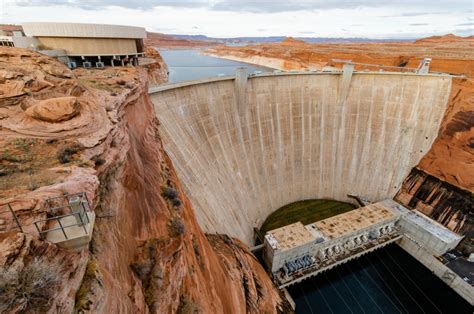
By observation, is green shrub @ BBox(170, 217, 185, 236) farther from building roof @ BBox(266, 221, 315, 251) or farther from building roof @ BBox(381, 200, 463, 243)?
building roof @ BBox(381, 200, 463, 243)

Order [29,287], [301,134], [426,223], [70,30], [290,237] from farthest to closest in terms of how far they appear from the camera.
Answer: [301,134] < [426,223] < [290,237] < [70,30] < [29,287]

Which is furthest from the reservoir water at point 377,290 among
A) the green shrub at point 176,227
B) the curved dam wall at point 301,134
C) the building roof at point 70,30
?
the building roof at point 70,30

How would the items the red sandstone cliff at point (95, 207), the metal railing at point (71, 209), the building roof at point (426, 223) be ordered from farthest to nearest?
the building roof at point (426, 223) → the metal railing at point (71, 209) → the red sandstone cliff at point (95, 207)

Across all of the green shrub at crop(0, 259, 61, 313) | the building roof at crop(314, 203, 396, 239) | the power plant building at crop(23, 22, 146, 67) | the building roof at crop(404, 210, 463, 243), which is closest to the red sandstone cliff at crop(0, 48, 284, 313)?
the green shrub at crop(0, 259, 61, 313)

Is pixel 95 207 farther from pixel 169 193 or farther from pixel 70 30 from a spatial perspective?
pixel 70 30

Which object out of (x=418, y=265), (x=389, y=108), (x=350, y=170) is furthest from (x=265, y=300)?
(x=389, y=108)

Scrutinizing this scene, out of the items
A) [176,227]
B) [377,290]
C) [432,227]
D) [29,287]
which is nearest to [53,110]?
[176,227]

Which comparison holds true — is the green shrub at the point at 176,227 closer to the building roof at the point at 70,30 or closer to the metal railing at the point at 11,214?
the metal railing at the point at 11,214

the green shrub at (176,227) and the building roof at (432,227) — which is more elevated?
the green shrub at (176,227)
